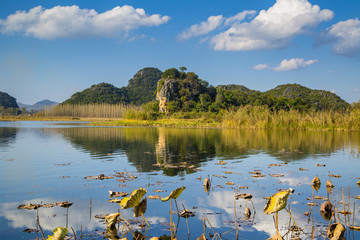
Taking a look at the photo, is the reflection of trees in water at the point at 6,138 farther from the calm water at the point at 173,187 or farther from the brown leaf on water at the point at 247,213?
the brown leaf on water at the point at 247,213

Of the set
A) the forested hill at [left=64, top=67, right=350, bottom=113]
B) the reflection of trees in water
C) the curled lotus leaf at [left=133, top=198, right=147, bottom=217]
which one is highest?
the forested hill at [left=64, top=67, right=350, bottom=113]

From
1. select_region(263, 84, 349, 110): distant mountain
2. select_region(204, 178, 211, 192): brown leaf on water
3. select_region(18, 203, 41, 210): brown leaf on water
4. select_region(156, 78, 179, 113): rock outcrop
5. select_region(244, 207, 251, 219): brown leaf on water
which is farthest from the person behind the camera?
select_region(263, 84, 349, 110): distant mountain

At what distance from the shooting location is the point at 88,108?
342 feet

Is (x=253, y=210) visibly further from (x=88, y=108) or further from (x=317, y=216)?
(x=88, y=108)

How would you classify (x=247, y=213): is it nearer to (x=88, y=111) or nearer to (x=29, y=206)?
(x=29, y=206)

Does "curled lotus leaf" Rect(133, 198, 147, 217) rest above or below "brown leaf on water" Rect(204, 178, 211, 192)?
above

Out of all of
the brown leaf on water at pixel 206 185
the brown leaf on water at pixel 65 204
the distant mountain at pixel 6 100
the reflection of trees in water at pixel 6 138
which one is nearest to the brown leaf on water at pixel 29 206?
the brown leaf on water at pixel 65 204

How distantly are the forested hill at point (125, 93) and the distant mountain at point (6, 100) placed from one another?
6101cm

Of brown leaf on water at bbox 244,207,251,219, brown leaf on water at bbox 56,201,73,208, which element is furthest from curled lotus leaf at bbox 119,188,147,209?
brown leaf on water at bbox 56,201,73,208

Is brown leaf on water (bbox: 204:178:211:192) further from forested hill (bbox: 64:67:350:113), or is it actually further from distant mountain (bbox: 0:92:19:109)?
distant mountain (bbox: 0:92:19:109)

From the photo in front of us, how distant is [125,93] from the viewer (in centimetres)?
13800

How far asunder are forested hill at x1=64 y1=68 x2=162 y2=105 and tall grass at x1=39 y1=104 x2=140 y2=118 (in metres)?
14.5

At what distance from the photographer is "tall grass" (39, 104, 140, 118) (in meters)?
102

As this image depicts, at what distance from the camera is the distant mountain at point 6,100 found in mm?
165637
